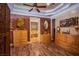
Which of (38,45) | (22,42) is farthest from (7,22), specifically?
(38,45)

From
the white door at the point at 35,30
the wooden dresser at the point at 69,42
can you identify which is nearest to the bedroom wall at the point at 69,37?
the wooden dresser at the point at 69,42

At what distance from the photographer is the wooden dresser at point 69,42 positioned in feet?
6.82

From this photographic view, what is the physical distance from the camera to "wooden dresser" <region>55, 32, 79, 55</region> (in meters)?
2.08

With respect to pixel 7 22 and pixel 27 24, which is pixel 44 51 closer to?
pixel 27 24

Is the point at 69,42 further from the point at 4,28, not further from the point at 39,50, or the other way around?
the point at 4,28

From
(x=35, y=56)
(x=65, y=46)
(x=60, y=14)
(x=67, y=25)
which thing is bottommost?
(x=35, y=56)

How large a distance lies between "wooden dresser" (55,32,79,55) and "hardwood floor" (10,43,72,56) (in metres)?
0.08

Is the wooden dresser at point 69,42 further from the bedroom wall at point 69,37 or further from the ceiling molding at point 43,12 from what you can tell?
the ceiling molding at point 43,12

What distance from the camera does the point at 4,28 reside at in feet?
6.85

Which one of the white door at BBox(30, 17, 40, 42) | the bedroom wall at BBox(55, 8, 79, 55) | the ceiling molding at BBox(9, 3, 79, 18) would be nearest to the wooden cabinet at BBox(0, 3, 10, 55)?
the ceiling molding at BBox(9, 3, 79, 18)

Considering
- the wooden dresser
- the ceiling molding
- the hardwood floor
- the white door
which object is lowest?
the hardwood floor

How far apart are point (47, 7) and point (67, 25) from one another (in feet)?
1.39

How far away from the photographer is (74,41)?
2.09 meters

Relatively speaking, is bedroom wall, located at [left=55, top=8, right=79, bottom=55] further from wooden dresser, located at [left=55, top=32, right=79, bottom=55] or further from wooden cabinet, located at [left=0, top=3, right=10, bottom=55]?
wooden cabinet, located at [left=0, top=3, right=10, bottom=55]
